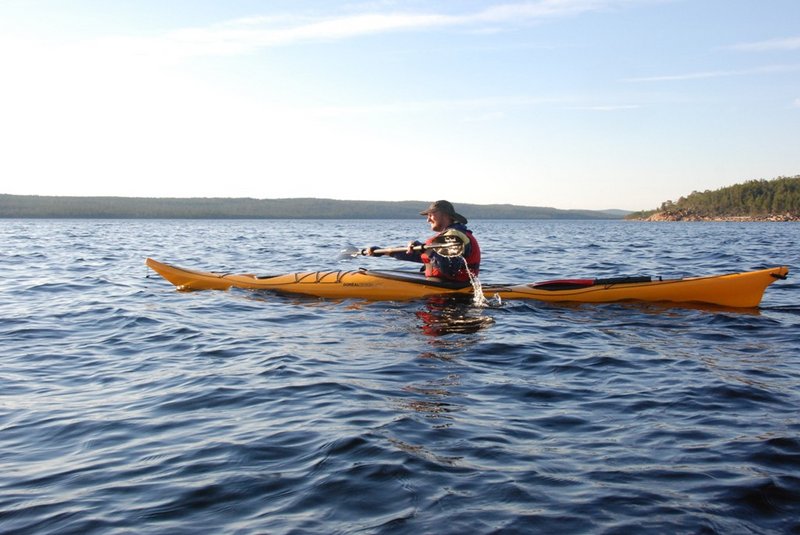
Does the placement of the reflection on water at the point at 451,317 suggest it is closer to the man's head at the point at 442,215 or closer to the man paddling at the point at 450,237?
the man paddling at the point at 450,237

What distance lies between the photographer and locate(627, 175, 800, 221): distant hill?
11100 centimetres

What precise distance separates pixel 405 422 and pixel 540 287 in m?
6.28

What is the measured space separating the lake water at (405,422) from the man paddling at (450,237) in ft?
3.89

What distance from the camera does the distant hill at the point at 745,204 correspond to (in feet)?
364

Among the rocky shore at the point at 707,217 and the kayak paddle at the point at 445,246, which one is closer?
the kayak paddle at the point at 445,246

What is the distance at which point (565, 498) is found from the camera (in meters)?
3.78

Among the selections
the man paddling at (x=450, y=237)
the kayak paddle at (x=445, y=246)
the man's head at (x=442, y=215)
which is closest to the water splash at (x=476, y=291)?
the man paddling at (x=450, y=237)

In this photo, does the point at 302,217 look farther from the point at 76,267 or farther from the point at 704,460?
the point at 704,460

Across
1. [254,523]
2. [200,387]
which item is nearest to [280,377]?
[200,387]

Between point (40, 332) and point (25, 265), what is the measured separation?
11663 mm

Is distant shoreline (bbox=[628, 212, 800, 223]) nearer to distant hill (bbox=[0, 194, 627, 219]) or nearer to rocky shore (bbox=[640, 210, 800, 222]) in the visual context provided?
rocky shore (bbox=[640, 210, 800, 222])

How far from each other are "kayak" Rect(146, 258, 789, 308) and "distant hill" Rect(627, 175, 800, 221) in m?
108

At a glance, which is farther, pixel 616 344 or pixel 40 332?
pixel 40 332

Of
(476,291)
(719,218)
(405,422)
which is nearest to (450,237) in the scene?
(476,291)
